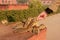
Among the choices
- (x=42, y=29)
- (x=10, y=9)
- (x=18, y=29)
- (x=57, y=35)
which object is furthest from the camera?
(x=10, y=9)

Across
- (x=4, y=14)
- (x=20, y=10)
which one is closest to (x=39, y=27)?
(x=4, y=14)

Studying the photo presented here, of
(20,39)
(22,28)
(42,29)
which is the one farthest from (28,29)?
(20,39)

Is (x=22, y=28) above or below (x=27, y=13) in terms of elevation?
above

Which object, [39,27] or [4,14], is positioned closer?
[39,27]

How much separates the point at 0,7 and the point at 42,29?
11.2m

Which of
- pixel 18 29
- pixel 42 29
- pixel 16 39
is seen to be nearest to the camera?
pixel 16 39

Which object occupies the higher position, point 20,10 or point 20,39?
point 20,39

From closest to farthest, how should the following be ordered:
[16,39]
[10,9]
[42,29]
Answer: [16,39] → [42,29] → [10,9]

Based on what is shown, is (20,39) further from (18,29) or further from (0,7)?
(0,7)

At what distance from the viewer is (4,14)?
1831 cm

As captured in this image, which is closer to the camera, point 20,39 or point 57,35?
point 20,39

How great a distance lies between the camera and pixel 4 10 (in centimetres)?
1873

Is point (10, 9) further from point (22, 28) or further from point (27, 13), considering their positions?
point (22, 28)

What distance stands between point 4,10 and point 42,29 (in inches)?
417
